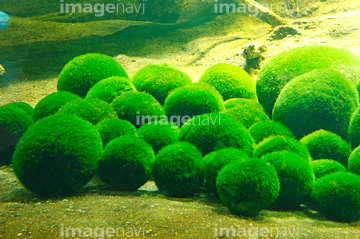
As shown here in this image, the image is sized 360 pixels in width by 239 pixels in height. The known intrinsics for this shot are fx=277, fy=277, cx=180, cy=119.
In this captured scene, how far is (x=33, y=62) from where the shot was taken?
8.95 m

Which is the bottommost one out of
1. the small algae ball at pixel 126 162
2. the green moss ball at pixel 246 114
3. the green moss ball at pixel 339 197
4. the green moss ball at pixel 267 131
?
the green moss ball at pixel 339 197

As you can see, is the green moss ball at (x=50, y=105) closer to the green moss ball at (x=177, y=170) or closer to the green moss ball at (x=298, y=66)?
the green moss ball at (x=177, y=170)

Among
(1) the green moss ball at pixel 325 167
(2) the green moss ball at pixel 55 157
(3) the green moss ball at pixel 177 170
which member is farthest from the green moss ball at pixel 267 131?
(2) the green moss ball at pixel 55 157

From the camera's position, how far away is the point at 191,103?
13.1 feet

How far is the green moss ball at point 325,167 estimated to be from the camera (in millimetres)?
3189

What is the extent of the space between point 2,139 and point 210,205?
134 inches

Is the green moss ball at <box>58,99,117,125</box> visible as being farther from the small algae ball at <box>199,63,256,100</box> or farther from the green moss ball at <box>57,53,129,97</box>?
the small algae ball at <box>199,63,256,100</box>

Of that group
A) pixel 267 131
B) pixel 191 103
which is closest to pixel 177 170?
pixel 191 103

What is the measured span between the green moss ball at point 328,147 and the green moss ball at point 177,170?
1.52m

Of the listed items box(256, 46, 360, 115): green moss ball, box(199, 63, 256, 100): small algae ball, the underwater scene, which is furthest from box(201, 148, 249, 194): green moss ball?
box(199, 63, 256, 100): small algae ball

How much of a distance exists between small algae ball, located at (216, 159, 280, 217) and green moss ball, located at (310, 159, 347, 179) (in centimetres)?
90

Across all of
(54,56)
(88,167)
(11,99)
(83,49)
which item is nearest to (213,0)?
(83,49)

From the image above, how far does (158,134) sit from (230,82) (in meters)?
2.05

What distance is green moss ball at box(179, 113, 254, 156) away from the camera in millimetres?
3393
